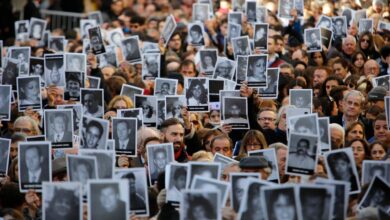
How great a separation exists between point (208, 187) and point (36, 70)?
666cm

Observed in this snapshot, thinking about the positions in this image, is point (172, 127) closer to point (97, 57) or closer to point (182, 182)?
point (182, 182)

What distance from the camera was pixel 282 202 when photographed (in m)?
8.31

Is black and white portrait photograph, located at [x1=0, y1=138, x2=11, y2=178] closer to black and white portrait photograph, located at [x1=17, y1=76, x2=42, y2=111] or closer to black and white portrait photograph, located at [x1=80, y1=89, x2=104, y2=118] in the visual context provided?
black and white portrait photograph, located at [x1=17, y1=76, x2=42, y2=111]

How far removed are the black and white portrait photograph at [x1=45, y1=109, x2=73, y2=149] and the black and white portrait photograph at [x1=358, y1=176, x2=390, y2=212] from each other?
3.47 metres

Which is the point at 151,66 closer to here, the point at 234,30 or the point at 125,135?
the point at 234,30

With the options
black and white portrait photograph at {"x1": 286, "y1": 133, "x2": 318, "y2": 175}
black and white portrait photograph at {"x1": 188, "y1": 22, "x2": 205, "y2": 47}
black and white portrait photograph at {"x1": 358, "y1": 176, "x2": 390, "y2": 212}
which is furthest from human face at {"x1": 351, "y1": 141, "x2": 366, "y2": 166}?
black and white portrait photograph at {"x1": 188, "y1": 22, "x2": 205, "y2": 47}

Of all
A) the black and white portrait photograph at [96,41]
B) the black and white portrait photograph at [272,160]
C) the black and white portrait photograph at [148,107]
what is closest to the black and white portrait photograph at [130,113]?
Answer: the black and white portrait photograph at [148,107]

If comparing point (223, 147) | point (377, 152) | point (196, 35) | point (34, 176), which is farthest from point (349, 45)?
point (34, 176)

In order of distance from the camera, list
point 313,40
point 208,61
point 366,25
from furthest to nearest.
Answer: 1. point 366,25
2. point 313,40
3. point 208,61

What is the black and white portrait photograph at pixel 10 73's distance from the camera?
48.2 ft

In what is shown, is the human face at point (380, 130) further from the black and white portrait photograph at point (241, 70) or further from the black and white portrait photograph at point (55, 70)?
the black and white portrait photograph at point (55, 70)

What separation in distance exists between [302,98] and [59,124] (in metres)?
2.80

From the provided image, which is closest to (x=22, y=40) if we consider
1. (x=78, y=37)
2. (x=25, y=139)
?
(x=78, y=37)

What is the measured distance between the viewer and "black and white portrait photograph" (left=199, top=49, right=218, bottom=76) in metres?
15.4
